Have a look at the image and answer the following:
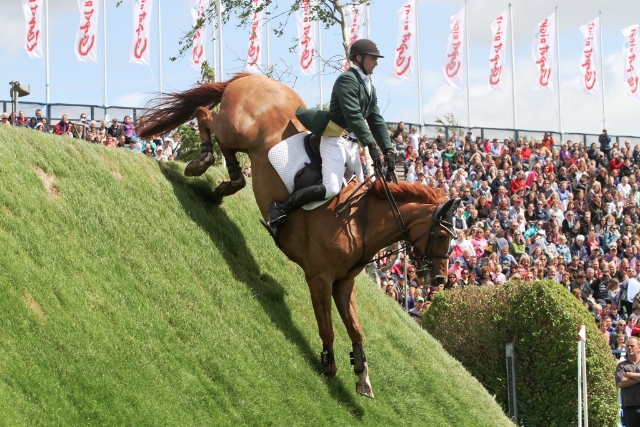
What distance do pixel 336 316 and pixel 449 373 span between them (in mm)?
2252

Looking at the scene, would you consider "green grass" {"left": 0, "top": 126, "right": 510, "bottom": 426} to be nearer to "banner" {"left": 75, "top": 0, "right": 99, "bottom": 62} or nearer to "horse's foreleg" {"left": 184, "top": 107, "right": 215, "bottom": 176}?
"horse's foreleg" {"left": 184, "top": 107, "right": 215, "bottom": 176}

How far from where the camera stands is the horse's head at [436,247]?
10383mm

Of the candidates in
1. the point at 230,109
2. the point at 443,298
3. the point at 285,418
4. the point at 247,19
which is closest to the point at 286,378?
the point at 285,418

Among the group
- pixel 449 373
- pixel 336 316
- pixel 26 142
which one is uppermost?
pixel 26 142

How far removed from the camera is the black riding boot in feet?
34.8

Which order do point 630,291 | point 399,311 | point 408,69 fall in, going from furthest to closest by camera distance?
point 408,69 → point 630,291 → point 399,311

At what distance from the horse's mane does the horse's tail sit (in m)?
2.85

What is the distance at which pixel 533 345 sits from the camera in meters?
17.3

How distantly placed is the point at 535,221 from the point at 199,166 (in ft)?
50.0

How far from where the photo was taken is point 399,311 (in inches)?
619

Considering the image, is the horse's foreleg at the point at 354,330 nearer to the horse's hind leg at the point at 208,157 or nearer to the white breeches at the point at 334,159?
the white breeches at the point at 334,159

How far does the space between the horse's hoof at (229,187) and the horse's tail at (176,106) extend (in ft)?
3.33

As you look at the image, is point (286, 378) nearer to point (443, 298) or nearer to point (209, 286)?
point (209, 286)

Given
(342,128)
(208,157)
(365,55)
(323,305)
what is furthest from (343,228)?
(208,157)
